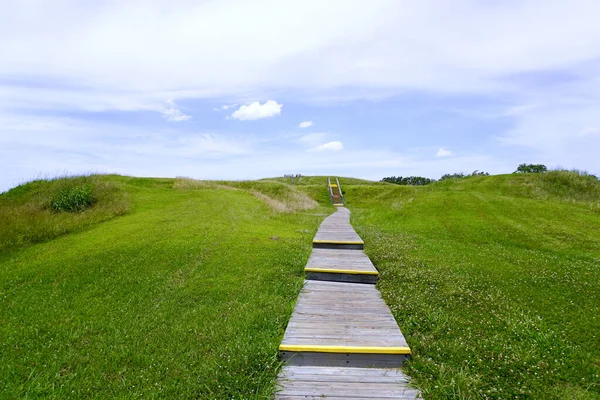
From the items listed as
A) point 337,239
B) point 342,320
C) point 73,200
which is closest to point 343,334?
point 342,320

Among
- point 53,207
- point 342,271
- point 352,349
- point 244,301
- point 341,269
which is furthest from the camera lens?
point 53,207

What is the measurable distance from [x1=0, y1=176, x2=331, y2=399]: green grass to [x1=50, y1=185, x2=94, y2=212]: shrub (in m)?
2.77

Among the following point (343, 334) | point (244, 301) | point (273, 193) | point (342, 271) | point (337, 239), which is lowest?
point (343, 334)

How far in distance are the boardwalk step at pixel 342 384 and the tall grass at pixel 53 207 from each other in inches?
523

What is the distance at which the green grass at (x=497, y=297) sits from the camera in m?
5.32

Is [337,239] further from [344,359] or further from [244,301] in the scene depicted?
[344,359]

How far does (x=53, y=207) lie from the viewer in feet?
60.1

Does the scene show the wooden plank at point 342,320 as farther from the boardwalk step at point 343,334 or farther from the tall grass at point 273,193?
the tall grass at point 273,193

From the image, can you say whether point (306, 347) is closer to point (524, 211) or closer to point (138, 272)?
point (138, 272)

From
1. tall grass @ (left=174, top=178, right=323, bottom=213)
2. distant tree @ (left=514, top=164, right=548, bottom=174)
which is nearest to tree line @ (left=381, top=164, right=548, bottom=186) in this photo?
distant tree @ (left=514, top=164, right=548, bottom=174)

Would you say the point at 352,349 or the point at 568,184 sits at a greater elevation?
the point at 568,184

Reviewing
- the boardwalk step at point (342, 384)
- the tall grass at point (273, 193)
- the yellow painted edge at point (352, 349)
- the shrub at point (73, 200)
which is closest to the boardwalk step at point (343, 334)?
the yellow painted edge at point (352, 349)

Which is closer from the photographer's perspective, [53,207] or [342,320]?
[342,320]

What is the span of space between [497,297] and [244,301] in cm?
644
